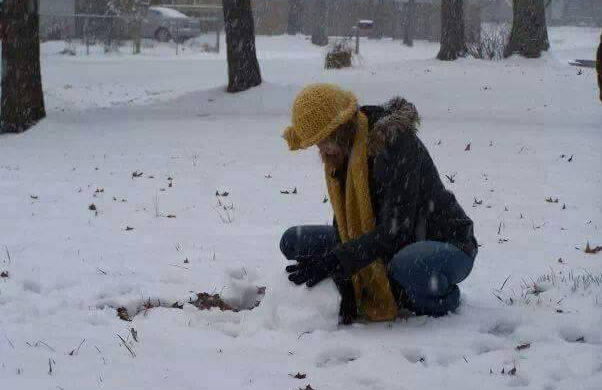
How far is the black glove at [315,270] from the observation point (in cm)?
411

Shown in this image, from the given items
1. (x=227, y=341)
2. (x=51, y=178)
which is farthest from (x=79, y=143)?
(x=227, y=341)

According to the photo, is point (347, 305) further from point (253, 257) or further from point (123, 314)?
point (253, 257)

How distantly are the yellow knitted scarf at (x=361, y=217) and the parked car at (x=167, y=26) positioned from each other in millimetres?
35195

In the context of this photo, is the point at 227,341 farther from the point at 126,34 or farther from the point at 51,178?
the point at 126,34

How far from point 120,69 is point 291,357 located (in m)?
23.4

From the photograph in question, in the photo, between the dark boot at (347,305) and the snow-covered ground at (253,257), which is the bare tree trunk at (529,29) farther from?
the dark boot at (347,305)

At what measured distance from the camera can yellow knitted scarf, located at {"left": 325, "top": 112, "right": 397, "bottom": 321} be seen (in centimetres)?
409

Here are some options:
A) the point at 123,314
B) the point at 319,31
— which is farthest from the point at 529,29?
the point at 319,31

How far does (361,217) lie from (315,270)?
37 cm

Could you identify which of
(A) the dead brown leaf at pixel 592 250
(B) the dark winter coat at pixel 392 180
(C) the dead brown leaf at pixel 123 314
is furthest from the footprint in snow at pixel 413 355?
(A) the dead brown leaf at pixel 592 250

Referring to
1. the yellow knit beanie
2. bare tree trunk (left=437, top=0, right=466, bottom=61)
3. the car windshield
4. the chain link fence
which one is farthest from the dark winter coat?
the car windshield

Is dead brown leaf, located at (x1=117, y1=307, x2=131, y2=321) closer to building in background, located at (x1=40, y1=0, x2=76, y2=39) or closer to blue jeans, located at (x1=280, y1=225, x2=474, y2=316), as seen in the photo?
blue jeans, located at (x1=280, y1=225, x2=474, y2=316)

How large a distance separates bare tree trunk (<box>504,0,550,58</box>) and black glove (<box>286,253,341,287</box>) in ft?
57.5

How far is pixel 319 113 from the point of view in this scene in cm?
A: 390
